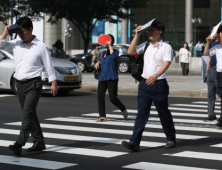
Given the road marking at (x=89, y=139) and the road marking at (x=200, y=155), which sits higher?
the road marking at (x=200, y=155)

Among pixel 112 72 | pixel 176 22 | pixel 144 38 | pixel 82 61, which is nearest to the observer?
pixel 112 72

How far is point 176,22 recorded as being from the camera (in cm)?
8294

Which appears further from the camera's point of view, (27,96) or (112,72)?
(112,72)

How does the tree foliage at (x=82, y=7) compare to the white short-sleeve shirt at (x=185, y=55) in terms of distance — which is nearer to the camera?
the white short-sleeve shirt at (x=185, y=55)

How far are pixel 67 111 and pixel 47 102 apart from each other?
251 cm

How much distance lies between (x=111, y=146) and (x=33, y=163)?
5.88ft

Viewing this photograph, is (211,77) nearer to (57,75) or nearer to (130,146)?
(130,146)

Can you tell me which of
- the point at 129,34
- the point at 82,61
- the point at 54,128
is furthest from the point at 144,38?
the point at 54,128

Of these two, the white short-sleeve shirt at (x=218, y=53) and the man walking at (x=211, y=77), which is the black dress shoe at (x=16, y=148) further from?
the man walking at (x=211, y=77)

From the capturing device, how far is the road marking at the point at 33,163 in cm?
866

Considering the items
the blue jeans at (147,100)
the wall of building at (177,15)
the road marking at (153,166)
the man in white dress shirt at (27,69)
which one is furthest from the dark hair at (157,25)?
the wall of building at (177,15)

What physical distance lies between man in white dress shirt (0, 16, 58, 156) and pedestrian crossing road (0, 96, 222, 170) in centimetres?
43

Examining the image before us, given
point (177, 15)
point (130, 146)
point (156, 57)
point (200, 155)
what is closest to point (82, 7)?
point (156, 57)

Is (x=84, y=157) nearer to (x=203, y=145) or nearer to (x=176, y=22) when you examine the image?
(x=203, y=145)
